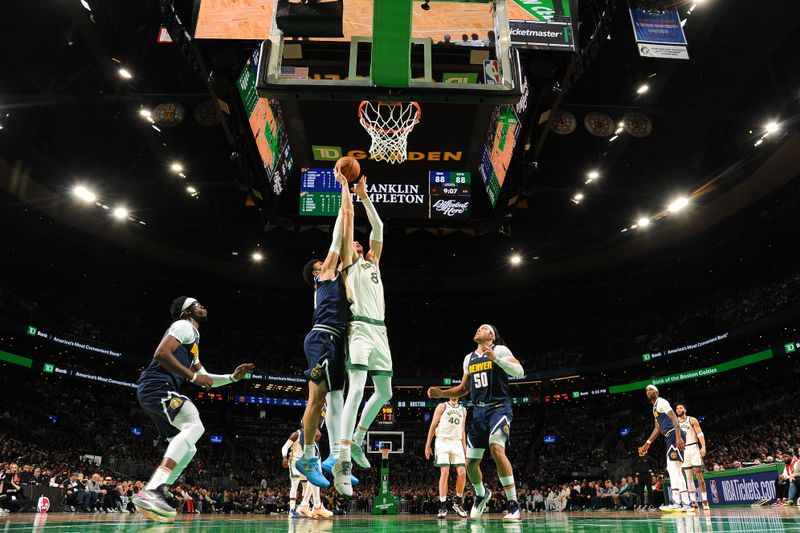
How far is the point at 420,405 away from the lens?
133 ft

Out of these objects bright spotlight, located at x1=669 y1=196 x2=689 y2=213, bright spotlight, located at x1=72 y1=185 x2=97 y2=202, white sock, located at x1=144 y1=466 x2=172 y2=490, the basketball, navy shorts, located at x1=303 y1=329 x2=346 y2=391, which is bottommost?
white sock, located at x1=144 y1=466 x2=172 y2=490

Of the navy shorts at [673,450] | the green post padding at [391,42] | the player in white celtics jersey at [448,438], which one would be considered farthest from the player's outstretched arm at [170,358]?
the navy shorts at [673,450]

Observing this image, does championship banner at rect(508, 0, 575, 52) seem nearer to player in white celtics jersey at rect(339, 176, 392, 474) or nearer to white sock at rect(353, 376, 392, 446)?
player in white celtics jersey at rect(339, 176, 392, 474)

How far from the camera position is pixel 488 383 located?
26.0 ft

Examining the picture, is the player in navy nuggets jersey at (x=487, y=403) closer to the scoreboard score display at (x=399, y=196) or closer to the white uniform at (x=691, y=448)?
the white uniform at (x=691, y=448)

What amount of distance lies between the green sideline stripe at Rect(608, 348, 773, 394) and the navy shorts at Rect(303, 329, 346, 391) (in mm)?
29019

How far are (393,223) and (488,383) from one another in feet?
30.0

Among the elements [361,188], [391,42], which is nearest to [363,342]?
[361,188]

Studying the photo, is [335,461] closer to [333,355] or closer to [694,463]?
[333,355]

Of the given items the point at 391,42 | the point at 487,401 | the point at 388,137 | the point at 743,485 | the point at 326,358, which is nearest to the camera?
the point at 326,358

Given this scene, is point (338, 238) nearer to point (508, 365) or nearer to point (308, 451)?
point (308, 451)

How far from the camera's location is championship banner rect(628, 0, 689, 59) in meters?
12.2

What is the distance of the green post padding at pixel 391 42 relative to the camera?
25.2 feet

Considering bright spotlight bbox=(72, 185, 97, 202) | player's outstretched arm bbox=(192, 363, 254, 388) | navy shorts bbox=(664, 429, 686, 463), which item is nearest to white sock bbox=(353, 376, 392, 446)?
player's outstretched arm bbox=(192, 363, 254, 388)
